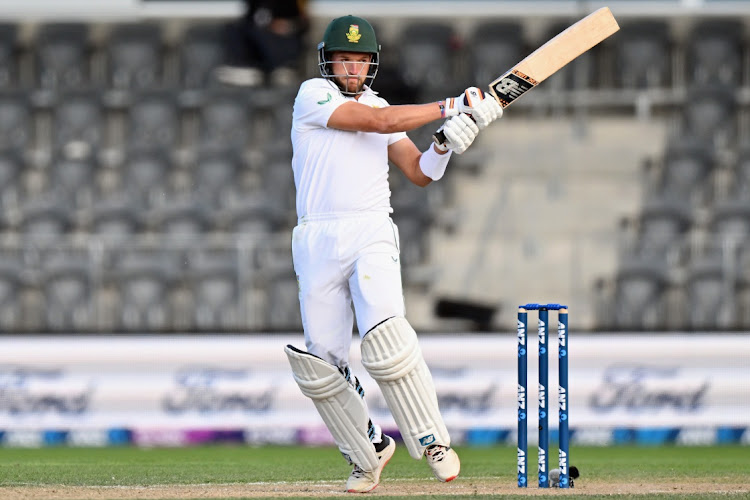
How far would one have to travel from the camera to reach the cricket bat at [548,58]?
518cm

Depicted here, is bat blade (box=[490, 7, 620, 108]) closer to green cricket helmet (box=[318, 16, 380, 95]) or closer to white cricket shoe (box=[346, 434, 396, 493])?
green cricket helmet (box=[318, 16, 380, 95])

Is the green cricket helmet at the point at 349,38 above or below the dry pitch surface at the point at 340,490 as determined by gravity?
above

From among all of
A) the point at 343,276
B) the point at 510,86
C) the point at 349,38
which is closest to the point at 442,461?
the point at 343,276

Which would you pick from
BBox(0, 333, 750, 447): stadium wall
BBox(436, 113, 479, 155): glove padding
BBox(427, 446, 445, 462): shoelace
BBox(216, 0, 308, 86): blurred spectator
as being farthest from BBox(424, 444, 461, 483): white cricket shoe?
BBox(216, 0, 308, 86): blurred spectator

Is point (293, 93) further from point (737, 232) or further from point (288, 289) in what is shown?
point (737, 232)

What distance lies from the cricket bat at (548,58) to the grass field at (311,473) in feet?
5.32

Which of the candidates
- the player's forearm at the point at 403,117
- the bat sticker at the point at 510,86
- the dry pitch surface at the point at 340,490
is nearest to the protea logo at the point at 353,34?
the player's forearm at the point at 403,117

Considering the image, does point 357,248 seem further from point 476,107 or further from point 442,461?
point 442,461

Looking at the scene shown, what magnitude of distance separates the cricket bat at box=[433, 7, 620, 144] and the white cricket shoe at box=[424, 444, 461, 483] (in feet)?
4.20

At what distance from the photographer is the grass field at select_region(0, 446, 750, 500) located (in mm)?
5227

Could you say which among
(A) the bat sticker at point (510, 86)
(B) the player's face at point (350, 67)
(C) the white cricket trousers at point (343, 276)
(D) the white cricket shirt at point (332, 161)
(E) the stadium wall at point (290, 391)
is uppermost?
(B) the player's face at point (350, 67)

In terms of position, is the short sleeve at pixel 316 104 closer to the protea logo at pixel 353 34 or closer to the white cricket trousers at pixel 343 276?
the protea logo at pixel 353 34

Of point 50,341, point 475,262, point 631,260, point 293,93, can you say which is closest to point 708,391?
point 631,260

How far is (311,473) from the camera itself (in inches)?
255
